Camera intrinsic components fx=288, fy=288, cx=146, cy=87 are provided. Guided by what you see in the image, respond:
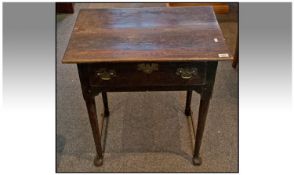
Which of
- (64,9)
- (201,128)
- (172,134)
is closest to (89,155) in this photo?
(172,134)

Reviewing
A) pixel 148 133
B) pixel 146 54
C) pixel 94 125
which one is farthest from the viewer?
pixel 148 133

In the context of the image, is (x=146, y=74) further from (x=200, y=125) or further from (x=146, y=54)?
(x=200, y=125)

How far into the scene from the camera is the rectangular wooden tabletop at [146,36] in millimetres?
919

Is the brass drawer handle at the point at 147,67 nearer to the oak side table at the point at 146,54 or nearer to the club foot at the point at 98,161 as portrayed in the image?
the oak side table at the point at 146,54

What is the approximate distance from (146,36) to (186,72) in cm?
20

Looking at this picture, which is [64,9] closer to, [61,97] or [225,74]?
[61,97]

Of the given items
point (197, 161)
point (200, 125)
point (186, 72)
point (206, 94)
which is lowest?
point (197, 161)

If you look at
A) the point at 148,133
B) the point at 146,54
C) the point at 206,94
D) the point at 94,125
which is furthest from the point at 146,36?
the point at 148,133

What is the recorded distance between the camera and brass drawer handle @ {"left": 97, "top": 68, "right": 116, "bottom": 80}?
95 centimetres

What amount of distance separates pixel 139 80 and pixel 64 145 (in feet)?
2.36

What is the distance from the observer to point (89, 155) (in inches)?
56.2

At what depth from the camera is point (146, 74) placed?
3.17ft

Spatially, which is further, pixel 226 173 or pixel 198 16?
pixel 226 173

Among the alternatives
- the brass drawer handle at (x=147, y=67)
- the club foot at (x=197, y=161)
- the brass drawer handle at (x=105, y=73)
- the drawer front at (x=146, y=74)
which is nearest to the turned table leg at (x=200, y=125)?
the club foot at (x=197, y=161)
